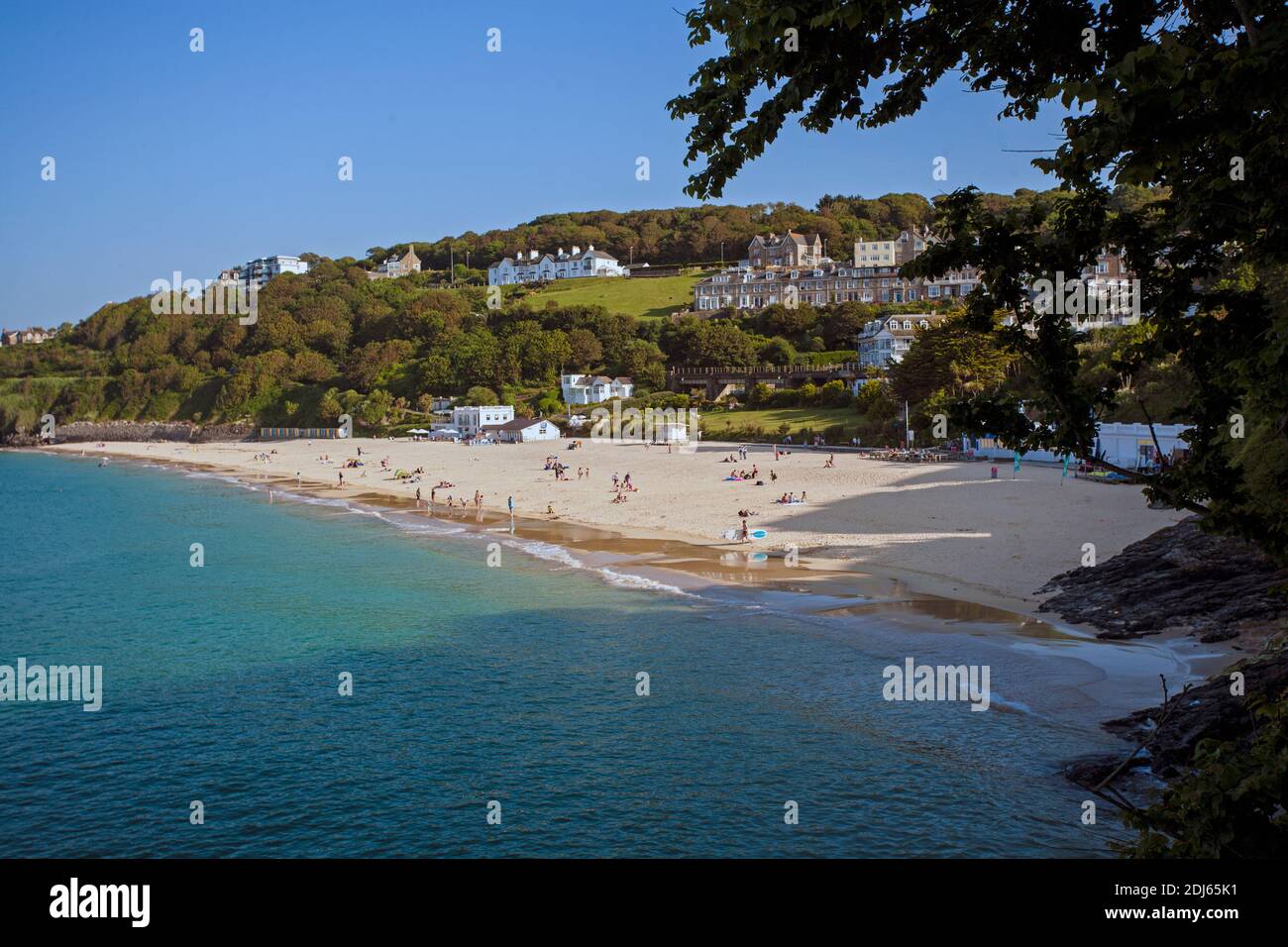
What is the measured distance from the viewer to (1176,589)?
22.2 m

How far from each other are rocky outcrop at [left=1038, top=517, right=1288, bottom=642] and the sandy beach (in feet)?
4.79

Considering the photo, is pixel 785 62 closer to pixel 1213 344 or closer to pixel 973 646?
pixel 1213 344

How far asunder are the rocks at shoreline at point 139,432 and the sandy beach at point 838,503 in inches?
2060

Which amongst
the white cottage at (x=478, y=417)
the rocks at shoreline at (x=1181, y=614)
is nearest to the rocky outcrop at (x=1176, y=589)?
the rocks at shoreline at (x=1181, y=614)

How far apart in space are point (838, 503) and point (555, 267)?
132 metres

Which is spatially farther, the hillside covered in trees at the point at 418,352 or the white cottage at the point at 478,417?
the hillside covered in trees at the point at 418,352

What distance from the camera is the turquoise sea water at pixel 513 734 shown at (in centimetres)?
1281

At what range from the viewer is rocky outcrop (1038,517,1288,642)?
1995 cm

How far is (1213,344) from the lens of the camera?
616 centimetres

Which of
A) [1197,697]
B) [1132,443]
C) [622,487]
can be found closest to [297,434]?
[622,487]

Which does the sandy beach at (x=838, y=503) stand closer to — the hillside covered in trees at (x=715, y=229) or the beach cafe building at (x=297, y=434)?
the beach cafe building at (x=297, y=434)

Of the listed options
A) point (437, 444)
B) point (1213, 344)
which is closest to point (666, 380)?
point (437, 444)

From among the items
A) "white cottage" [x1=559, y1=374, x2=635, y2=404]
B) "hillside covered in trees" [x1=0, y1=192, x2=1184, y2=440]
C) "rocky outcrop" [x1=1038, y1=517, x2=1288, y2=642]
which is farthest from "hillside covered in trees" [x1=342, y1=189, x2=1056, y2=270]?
"rocky outcrop" [x1=1038, y1=517, x2=1288, y2=642]
